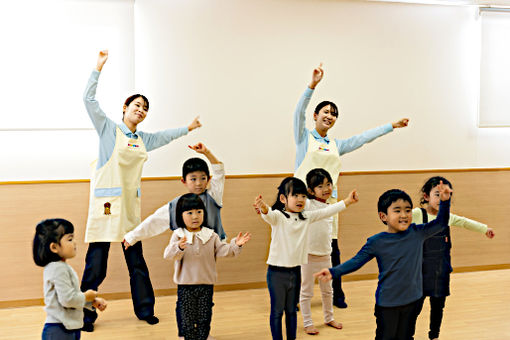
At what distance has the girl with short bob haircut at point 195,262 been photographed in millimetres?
2922

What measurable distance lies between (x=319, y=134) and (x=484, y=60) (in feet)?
6.45

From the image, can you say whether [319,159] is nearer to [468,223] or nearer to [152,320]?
[468,223]

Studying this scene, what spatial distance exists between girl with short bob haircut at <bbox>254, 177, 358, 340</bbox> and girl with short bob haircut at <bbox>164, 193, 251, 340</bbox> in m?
0.19

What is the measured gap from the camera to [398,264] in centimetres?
255

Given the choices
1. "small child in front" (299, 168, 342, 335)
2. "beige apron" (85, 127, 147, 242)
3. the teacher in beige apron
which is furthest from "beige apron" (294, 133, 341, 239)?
"beige apron" (85, 127, 147, 242)

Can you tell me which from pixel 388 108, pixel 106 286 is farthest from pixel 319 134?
pixel 106 286

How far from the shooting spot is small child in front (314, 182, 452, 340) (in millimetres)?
2555

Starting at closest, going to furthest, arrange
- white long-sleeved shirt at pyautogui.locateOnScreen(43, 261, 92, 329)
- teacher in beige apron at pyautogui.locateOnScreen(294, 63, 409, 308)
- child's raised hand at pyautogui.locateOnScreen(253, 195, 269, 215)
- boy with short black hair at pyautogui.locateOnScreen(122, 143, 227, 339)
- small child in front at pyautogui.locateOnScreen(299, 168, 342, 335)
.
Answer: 1. white long-sleeved shirt at pyautogui.locateOnScreen(43, 261, 92, 329)
2. child's raised hand at pyautogui.locateOnScreen(253, 195, 269, 215)
3. boy with short black hair at pyautogui.locateOnScreen(122, 143, 227, 339)
4. small child in front at pyautogui.locateOnScreen(299, 168, 342, 335)
5. teacher in beige apron at pyautogui.locateOnScreen(294, 63, 409, 308)

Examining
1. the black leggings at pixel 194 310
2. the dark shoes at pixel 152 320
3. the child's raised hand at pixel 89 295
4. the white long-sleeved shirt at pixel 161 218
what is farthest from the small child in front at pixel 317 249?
the child's raised hand at pixel 89 295

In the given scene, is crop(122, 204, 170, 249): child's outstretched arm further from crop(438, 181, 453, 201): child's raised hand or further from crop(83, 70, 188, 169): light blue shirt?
crop(438, 181, 453, 201): child's raised hand

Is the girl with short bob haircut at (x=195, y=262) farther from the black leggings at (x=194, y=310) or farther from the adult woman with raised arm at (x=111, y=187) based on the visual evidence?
the adult woman with raised arm at (x=111, y=187)

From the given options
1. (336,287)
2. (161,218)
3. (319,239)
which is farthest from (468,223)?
(161,218)

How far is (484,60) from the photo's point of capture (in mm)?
4895

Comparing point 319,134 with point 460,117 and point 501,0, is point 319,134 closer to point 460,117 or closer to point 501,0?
point 460,117
